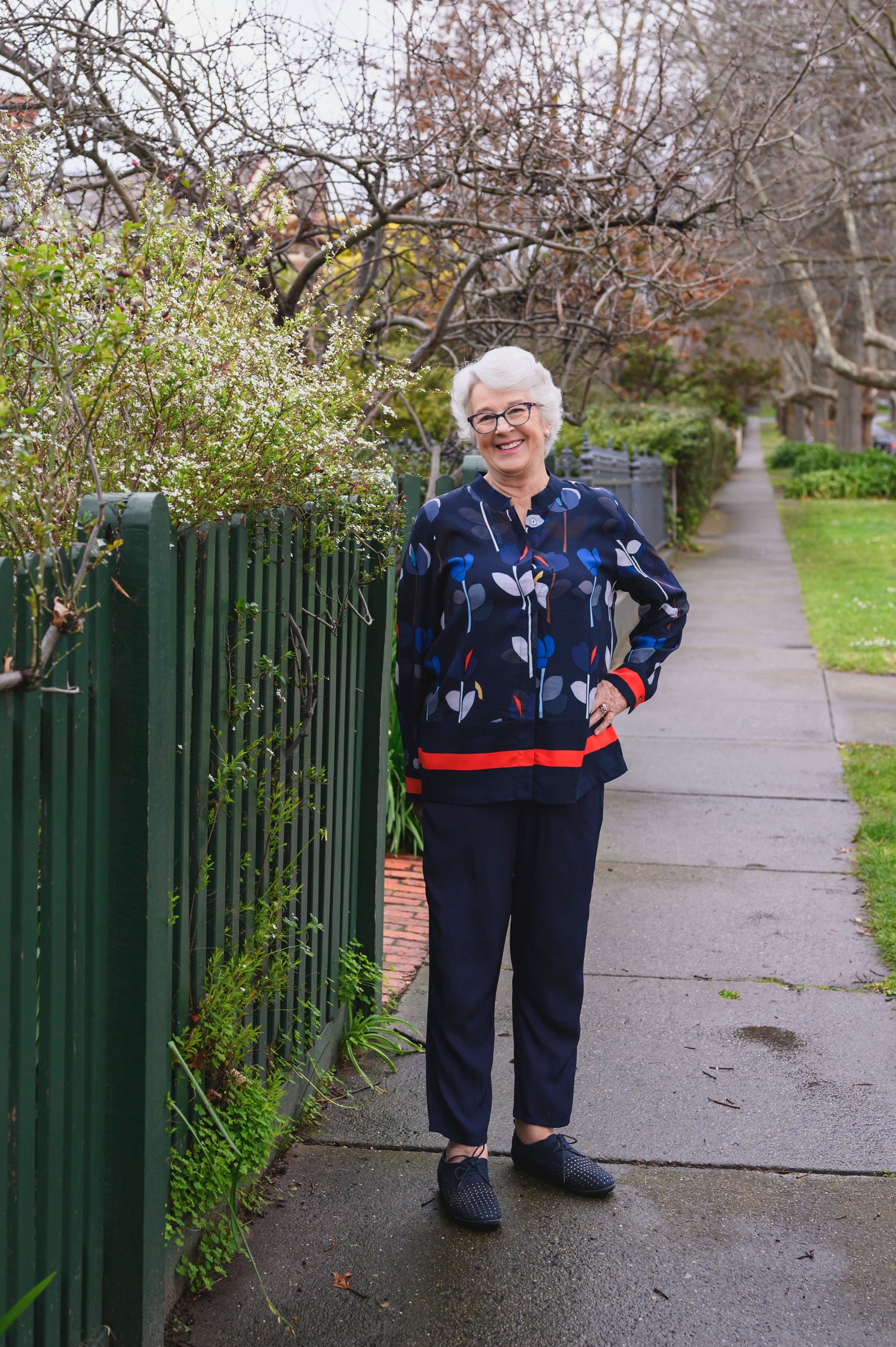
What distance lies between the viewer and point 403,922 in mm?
5410

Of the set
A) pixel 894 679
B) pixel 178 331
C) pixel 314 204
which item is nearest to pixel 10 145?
pixel 178 331

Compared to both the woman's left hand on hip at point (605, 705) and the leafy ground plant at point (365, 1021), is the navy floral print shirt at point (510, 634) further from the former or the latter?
the leafy ground plant at point (365, 1021)

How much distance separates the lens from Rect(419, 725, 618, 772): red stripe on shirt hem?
10.0 ft

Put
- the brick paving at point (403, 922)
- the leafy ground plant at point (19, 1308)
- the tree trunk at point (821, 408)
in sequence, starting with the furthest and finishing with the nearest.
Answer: the tree trunk at point (821, 408), the brick paving at point (403, 922), the leafy ground plant at point (19, 1308)

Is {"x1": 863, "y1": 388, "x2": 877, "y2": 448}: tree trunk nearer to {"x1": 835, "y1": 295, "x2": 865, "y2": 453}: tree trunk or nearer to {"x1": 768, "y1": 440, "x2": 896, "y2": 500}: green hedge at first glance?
{"x1": 835, "y1": 295, "x2": 865, "y2": 453}: tree trunk

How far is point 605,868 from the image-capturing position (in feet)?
19.6

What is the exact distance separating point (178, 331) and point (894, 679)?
8.65 meters

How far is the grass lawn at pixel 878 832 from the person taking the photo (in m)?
5.10

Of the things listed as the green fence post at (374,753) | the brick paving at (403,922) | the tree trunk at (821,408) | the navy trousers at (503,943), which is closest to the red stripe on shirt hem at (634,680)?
the navy trousers at (503,943)

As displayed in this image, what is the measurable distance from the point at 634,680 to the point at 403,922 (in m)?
2.44

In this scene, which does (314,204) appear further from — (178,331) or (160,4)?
(178,331)

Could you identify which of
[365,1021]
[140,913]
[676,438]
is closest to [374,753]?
[365,1021]

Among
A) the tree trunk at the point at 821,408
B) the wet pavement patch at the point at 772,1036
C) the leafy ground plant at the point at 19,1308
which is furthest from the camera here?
the tree trunk at the point at 821,408

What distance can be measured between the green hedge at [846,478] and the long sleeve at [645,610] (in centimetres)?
2838
